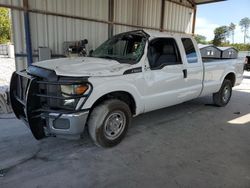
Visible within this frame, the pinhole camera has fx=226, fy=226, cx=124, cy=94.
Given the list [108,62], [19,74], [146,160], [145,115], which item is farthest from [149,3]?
[146,160]

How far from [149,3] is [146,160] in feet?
26.5

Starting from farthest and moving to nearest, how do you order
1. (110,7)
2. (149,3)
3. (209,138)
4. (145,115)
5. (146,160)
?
(149,3)
(110,7)
(145,115)
(209,138)
(146,160)

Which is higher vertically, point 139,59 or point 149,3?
point 149,3

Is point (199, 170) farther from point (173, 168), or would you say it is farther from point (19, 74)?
point (19, 74)

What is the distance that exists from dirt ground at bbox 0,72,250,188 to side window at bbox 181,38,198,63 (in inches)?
55.7

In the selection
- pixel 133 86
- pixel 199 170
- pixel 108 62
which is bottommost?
pixel 199 170

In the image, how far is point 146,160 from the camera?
3326 millimetres

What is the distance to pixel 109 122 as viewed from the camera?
3641 mm

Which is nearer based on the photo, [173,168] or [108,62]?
[173,168]

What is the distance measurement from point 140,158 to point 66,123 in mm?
1206

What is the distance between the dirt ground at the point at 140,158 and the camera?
2824mm

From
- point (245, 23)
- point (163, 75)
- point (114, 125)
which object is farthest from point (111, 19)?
point (245, 23)

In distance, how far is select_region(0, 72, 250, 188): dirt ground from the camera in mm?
2824

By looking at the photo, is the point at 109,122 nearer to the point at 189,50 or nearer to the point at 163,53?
the point at 163,53
